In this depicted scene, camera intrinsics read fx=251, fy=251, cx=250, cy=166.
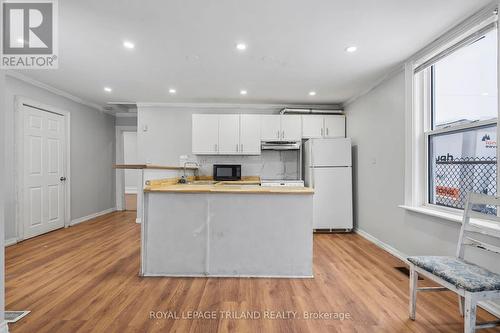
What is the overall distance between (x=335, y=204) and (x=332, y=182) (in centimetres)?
39

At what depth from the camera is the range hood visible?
16.3ft

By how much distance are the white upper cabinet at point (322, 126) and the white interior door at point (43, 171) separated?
4545 millimetres

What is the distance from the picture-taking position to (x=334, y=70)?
345cm

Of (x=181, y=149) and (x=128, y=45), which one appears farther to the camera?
(x=181, y=149)

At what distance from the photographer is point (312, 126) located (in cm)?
494

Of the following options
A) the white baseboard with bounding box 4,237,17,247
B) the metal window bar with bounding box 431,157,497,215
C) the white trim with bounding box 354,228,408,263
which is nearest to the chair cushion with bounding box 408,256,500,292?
the metal window bar with bounding box 431,157,497,215

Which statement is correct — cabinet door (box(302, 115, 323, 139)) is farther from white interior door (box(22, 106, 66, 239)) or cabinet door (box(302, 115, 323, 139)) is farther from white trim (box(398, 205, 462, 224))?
white interior door (box(22, 106, 66, 239))

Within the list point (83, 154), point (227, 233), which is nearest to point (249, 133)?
point (227, 233)

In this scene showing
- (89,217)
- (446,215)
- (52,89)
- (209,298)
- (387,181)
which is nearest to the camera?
(209,298)

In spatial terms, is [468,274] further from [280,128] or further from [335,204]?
[280,128]

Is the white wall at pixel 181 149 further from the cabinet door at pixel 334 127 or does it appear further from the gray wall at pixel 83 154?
the gray wall at pixel 83 154

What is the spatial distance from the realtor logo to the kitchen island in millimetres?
1756

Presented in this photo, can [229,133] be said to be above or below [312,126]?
below

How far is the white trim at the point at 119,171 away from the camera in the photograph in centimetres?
629
